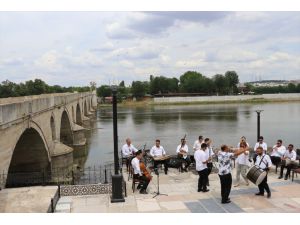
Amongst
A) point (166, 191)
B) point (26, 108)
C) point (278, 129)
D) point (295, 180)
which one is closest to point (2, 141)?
point (26, 108)

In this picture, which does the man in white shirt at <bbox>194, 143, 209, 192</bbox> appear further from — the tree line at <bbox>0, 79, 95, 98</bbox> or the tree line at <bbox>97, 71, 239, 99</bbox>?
the tree line at <bbox>97, 71, 239, 99</bbox>

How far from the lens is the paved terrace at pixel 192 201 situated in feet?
34.3

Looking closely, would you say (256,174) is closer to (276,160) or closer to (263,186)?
(263,186)

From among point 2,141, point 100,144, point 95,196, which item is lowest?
point 100,144

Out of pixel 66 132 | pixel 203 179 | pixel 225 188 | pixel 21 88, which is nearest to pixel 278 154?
pixel 203 179

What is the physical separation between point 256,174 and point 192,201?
199 cm

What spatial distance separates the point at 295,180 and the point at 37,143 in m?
15.6

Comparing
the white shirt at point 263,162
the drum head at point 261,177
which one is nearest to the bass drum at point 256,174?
the drum head at point 261,177

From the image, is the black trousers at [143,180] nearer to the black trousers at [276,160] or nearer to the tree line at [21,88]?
the black trousers at [276,160]

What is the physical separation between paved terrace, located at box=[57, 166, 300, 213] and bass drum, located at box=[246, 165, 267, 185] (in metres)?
0.44

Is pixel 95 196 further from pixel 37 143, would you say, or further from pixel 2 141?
pixel 37 143

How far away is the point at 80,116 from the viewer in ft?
200

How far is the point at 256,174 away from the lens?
1159cm

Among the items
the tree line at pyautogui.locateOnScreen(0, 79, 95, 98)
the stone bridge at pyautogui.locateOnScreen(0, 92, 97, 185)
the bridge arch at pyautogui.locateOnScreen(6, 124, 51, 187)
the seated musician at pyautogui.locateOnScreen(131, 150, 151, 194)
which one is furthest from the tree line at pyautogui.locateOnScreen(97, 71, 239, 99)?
the seated musician at pyautogui.locateOnScreen(131, 150, 151, 194)
